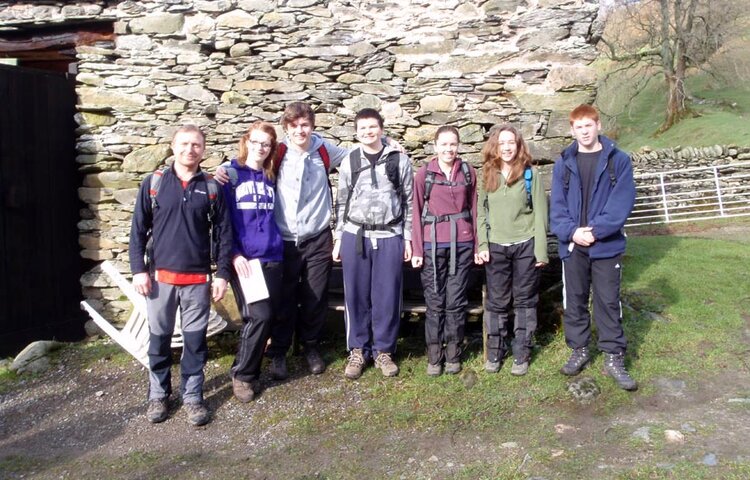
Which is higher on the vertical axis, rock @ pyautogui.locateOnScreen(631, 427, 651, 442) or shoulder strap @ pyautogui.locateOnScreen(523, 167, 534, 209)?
shoulder strap @ pyautogui.locateOnScreen(523, 167, 534, 209)

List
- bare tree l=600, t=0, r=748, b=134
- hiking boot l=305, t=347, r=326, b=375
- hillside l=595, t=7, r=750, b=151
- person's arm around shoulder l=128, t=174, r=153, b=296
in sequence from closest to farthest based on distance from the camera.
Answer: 1. person's arm around shoulder l=128, t=174, r=153, b=296
2. hiking boot l=305, t=347, r=326, b=375
3. hillside l=595, t=7, r=750, b=151
4. bare tree l=600, t=0, r=748, b=134

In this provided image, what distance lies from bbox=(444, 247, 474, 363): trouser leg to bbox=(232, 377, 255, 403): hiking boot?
4.44ft

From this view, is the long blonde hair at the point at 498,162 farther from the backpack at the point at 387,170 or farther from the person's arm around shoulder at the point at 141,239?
the person's arm around shoulder at the point at 141,239

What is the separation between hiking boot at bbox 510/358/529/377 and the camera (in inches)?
166

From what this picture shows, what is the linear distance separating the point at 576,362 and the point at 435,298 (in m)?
1.02

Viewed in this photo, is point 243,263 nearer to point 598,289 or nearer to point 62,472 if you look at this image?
point 62,472

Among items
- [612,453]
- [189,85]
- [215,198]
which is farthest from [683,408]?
[189,85]

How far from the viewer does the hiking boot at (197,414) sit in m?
3.79

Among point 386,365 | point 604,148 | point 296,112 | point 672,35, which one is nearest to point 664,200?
point 672,35

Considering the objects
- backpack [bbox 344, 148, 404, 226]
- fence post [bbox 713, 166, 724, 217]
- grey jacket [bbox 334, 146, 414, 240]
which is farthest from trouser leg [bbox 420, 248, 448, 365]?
fence post [bbox 713, 166, 724, 217]

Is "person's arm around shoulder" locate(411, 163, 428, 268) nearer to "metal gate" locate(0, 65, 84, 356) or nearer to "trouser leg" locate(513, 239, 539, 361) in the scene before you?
"trouser leg" locate(513, 239, 539, 361)

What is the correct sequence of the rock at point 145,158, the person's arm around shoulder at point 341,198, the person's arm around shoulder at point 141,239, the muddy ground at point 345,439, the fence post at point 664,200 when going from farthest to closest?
the fence post at point 664,200
the rock at point 145,158
the person's arm around shoulder at point 341,198
the person's arm around shoulder at point 141,239
the muddy ground at point 345,439

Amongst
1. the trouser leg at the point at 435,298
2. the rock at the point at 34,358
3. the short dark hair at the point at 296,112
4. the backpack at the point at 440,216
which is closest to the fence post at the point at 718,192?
the backpack at the point at 440,216

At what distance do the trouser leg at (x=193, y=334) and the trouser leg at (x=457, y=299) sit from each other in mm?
1566
